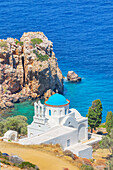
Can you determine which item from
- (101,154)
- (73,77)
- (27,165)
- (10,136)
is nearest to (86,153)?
(101,154)

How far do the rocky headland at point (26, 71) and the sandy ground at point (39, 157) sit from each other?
5098cm

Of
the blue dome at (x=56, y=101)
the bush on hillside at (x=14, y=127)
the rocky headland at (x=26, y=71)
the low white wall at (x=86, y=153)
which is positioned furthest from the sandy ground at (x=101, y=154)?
the rocky headland at (x=26, y=71)

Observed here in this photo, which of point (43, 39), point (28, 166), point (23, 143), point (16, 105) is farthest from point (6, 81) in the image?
point (28, 166)

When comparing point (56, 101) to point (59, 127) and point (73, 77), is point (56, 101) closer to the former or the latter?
point (59, 127)

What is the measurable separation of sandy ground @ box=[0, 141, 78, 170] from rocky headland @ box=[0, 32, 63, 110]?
50979 millimetres

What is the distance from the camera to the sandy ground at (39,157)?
185ft

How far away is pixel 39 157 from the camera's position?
58531mm

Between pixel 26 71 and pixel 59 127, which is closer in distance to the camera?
pixel 59 127

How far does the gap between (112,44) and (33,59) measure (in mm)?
43648

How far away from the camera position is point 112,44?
6033 inches

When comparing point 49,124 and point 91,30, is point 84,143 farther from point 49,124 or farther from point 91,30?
point 91,30

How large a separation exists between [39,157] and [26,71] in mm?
60834

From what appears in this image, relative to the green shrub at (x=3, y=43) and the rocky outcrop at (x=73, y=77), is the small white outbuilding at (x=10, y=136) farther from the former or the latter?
the rocky outcrop at (x=73, y=77)

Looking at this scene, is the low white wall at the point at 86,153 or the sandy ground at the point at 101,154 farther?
the sandy ground at the point at 101,154
